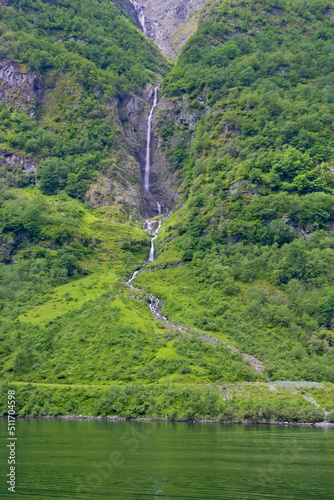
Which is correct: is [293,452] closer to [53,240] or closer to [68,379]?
[68,379]

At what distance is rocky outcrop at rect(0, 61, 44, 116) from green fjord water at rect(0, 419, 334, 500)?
491 feet

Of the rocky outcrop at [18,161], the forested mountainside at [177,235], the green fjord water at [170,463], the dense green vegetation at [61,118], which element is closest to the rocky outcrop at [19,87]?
the dense green vegetation at [61,118]

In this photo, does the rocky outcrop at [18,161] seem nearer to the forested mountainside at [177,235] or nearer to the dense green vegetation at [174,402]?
the forested mountainside at [177,235]

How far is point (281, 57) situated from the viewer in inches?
6875

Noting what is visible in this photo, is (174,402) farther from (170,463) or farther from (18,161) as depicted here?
(18,161)

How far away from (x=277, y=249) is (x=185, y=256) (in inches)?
909

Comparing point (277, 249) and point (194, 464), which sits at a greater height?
point (277, 249)

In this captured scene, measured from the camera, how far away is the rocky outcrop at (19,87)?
18250 cm

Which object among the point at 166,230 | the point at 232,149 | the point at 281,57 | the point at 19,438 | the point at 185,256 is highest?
the point at 281,57

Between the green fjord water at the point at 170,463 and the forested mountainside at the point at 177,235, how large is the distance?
1722 cm

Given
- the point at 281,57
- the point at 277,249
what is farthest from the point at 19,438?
the point at 281,57

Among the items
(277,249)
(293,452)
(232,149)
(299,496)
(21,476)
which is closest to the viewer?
(299,496)

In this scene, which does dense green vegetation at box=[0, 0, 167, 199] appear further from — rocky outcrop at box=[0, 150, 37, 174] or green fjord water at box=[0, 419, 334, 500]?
green fjord water at box=[0, 419, 334, 500]

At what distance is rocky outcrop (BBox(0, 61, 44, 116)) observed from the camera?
182 metres
